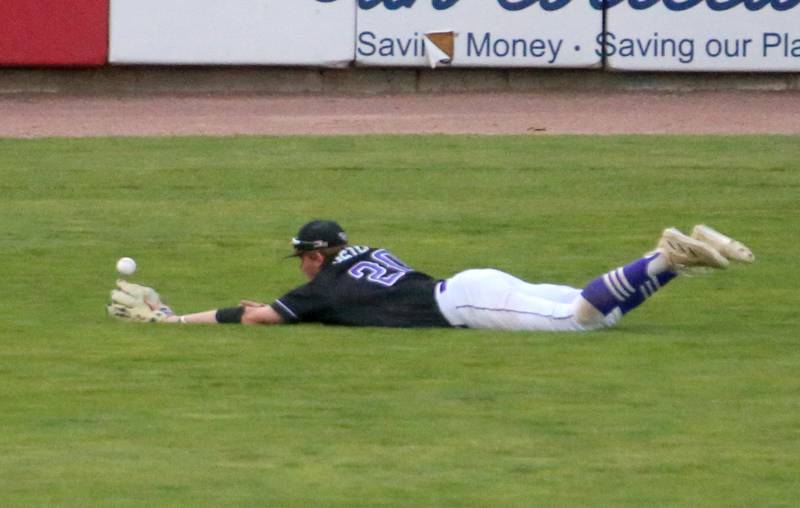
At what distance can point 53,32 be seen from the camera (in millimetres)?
21906

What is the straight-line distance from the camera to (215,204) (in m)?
14.1

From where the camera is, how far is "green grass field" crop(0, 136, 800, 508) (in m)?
5.68

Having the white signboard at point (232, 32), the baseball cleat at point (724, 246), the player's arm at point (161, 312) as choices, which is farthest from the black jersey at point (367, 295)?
the white signboard at point (232, 32)

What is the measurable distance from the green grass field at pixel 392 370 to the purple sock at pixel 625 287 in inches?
7.9

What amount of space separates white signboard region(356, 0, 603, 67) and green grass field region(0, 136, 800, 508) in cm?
781

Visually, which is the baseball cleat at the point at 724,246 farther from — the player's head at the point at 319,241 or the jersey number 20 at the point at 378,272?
the player's head at the point at 319,241

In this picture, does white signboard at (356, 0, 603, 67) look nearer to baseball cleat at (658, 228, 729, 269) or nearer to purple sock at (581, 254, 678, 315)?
purple sock at (581, 254, 678, 315)

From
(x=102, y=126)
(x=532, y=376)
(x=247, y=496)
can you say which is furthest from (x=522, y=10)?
(x=247, y=496)

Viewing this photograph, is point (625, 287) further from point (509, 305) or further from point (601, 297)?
point (509, 305)

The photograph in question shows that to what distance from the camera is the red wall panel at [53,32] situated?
856 inches

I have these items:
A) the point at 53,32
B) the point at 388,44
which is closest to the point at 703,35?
the point at 388,44

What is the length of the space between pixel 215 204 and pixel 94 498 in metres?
8.77

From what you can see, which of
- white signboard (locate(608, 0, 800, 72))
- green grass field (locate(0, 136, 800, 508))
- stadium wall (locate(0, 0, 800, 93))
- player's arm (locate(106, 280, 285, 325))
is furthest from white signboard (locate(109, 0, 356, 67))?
player's arm (locate(106, 280, 285, 325))

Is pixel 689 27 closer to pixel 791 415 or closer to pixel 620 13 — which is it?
pixel 620 13
